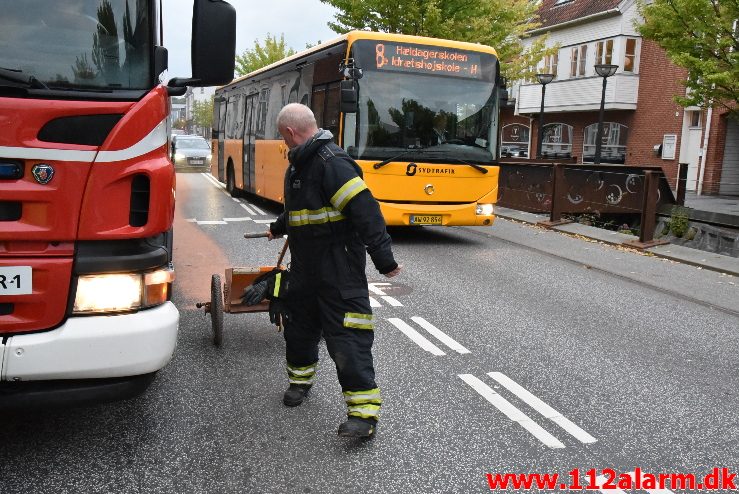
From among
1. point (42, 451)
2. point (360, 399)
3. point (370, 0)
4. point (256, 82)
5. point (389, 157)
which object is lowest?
point (42, 451)

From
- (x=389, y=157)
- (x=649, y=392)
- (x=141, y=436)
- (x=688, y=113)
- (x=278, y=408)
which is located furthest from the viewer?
(x=688, y=113)

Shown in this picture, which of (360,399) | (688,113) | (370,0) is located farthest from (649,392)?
(688,113)

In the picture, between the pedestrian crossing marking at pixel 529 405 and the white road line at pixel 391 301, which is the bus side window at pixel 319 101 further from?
the pedestrian crossing marking at pixel 529 405

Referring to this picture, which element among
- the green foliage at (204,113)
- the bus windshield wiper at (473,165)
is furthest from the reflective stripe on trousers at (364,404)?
the green foliage at (204,113)

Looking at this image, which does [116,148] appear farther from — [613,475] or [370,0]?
[370,0]

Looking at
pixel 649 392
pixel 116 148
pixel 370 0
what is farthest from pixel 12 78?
A: pixel 370 0

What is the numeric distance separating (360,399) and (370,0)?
70.4ft

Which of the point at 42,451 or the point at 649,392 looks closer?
the point at 42,451

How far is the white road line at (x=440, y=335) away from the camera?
19.1 feet

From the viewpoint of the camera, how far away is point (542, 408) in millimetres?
4551

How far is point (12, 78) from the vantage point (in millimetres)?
3184

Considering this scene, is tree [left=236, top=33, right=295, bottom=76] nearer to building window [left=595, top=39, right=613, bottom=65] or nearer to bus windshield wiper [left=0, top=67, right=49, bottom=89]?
building window [left=595, top=39, right=613, bottom=65]

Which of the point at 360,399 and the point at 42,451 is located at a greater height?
the point at 360,399

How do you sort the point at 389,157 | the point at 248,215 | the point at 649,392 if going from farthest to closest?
the point at 248,215
the point at 389,157
the point at 649,392
